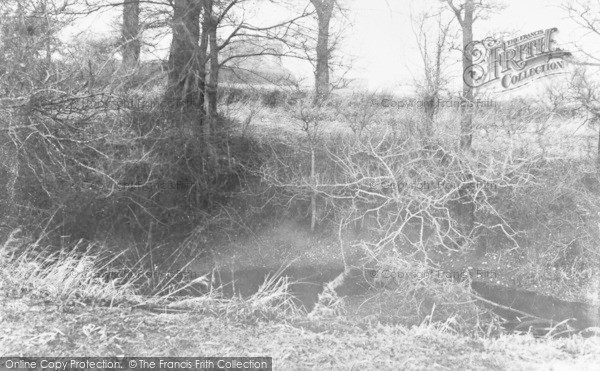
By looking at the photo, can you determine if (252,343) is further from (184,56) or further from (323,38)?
(323,38)

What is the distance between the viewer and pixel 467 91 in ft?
40.4

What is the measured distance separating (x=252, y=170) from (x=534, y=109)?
7.39m

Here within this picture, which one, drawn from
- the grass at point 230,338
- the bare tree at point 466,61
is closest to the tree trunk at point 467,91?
the bare tree at point 466,61

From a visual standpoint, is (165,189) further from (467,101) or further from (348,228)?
(467,101)

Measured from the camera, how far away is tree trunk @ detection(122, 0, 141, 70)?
1049 cm

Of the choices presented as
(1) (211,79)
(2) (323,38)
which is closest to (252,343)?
(1) (211,79)

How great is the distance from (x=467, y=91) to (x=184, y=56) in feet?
22.8

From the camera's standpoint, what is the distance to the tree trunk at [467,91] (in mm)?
12180

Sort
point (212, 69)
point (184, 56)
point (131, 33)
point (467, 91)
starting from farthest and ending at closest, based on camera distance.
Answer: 1. point (212, 69)
2. point (184, 56)
3. point (467, 91)
4. point (131, 33)

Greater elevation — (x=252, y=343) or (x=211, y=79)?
(x=211, y=79)

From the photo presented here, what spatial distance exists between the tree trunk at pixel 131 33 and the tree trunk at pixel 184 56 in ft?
2.95

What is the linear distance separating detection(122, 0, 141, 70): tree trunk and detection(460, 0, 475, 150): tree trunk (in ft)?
24.6

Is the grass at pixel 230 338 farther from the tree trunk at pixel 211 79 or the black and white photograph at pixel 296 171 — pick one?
the tree trunk at pixel 211 79

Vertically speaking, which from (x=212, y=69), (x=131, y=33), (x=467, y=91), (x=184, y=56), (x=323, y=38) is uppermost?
(x=323, y=38)
